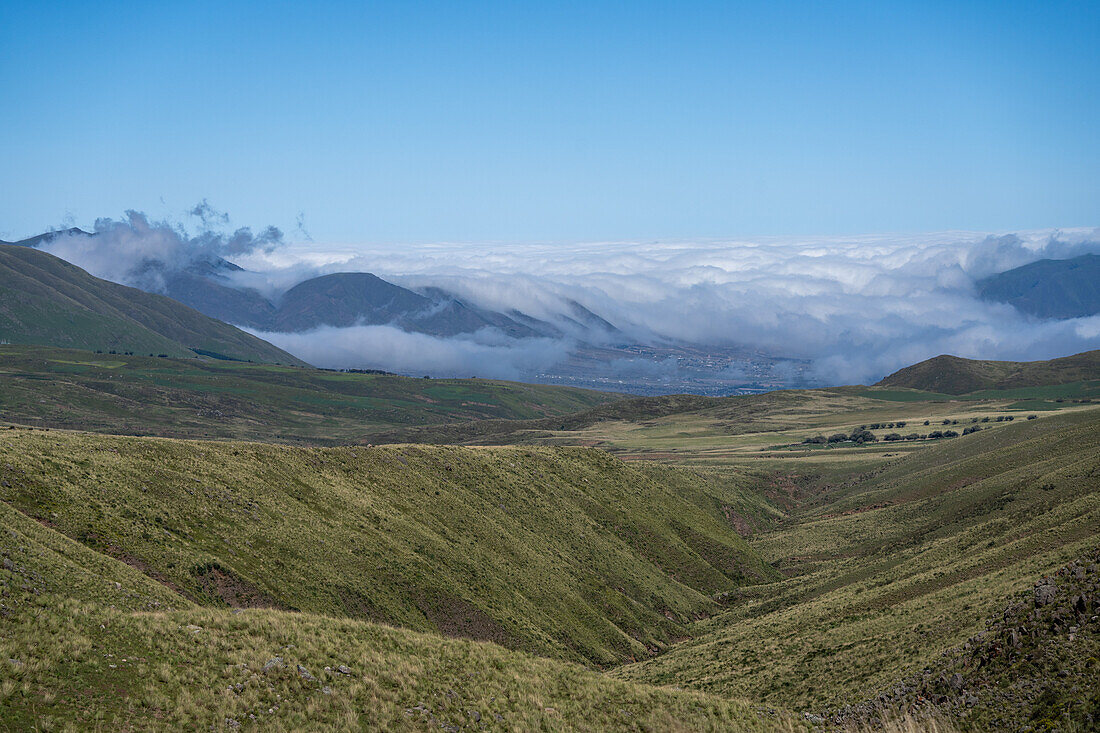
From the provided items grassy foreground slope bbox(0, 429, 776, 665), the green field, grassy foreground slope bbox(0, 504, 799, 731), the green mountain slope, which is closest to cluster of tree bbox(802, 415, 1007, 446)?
the green field

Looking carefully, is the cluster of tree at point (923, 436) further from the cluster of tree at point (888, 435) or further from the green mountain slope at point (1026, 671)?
the green mountain slope at point (1026, 671)

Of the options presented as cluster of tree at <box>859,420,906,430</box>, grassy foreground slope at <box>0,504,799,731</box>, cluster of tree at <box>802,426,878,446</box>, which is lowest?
cluster of tree at <box>802,426,878,446</box>

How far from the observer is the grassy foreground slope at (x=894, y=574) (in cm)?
3559

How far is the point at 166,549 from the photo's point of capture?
38594 millimetres

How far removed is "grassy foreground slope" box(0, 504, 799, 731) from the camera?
21312 mm

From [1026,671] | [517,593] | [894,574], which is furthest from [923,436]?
[1026,671]

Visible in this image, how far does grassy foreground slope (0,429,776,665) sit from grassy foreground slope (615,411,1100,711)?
7182mm

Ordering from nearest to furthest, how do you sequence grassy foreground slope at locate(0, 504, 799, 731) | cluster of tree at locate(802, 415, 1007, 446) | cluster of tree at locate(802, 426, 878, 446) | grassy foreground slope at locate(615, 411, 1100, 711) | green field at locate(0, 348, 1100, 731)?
1. grassy foreground slope at locate(0, 504, 799, 731)
2. green field at locate(0, 348, 1100, 731)
3. grassy foreground slope at locate(615, 411, 1100, 711)
4. cluster of tree at locate(802, 415, 1007, 446)
5. cluster of tree at locate(802, 426, 878, 446)

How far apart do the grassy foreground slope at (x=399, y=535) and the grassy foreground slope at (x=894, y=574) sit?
718 cm

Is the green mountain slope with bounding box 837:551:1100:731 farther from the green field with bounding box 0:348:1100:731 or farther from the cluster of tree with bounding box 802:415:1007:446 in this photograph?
the cluster of tree with bounding box 802:415:1007:446

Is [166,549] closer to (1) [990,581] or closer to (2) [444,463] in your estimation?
(2) [444,463]

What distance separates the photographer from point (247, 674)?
24.0 metres

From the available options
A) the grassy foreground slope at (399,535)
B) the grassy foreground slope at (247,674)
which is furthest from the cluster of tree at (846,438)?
the grassy foreground slope at (247,674)

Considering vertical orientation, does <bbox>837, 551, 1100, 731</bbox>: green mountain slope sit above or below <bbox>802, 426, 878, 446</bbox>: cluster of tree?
above
